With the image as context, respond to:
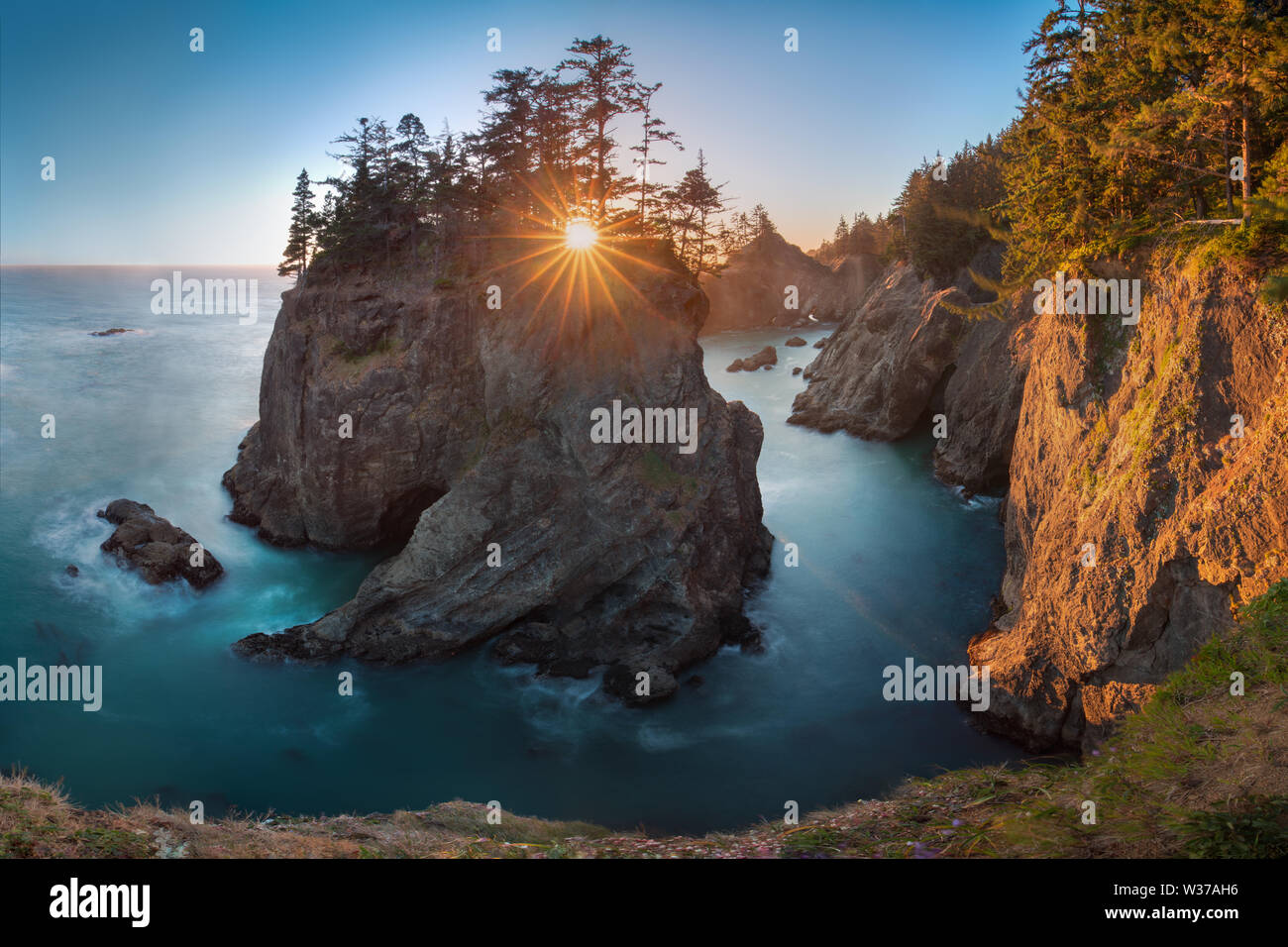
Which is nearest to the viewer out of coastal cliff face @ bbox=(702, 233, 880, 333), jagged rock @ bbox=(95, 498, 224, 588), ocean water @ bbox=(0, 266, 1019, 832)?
ocean water @ bbox=(0, 266, 1019, 832)

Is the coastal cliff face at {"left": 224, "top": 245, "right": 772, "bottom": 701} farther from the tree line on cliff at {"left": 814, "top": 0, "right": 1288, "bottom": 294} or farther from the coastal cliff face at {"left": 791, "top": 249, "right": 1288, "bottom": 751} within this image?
the tree line on cliff at {"left": 814, "top": 0, "right": 1288, "bottom": 294}

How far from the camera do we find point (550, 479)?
30.1 metres

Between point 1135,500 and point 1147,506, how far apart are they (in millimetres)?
415

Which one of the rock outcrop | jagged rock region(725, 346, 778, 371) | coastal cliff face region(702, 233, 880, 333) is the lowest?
the rock outcrop

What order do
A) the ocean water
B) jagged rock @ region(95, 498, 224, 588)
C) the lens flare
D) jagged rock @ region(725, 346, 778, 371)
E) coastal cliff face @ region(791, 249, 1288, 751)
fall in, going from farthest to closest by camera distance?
jagged rock @ region(725, 346, 778, 371) < jagged rock @ region(95, 498, 224, 588) < the lens flare < the ocean water < coastal cliff face @ region(791, 249, 1288, 751)

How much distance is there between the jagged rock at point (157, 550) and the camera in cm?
3450

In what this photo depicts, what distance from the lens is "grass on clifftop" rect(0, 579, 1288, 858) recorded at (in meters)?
8.34

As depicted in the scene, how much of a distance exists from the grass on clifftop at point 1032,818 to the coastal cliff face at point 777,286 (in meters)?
109

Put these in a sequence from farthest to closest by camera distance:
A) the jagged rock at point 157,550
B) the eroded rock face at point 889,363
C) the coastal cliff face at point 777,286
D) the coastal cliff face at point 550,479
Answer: the coastal cliff face at point 777,286, the eroded rock face at point 889,363, the jagged rock at point 157,550, the coastal cliff face at point 550,479

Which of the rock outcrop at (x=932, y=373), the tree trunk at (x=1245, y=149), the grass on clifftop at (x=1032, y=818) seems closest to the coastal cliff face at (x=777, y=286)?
the rock outcrop at (x=932, y=373)

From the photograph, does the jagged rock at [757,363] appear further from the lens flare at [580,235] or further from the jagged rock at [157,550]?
the jagged rock at [157,550]

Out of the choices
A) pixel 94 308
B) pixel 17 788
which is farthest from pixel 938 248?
pixel 94 308

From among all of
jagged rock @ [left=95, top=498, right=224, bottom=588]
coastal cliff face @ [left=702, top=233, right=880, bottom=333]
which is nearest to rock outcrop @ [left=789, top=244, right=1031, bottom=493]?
jagged rock @ [left=95, top=498, right=224, bottom=588]

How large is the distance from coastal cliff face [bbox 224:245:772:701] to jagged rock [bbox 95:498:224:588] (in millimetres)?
7849
